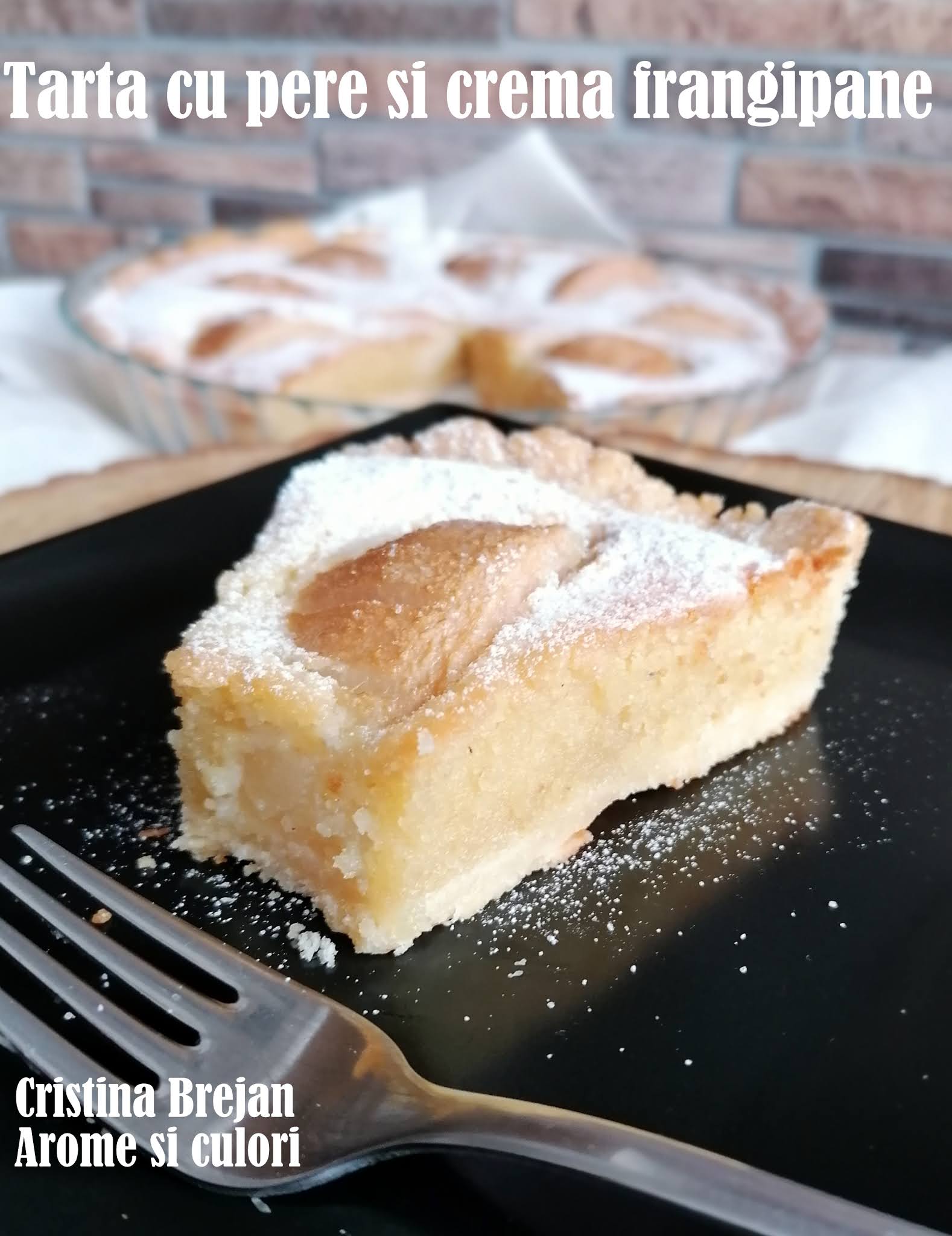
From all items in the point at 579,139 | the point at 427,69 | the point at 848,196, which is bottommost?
the point at 848,196

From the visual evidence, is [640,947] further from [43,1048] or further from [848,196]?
[848,196]

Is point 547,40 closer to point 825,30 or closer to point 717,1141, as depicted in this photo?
point 825,30

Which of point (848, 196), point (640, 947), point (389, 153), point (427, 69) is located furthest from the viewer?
point (389, 153)

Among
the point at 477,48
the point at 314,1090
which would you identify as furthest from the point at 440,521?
the point at 477,48

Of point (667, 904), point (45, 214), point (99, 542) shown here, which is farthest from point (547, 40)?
point (667, 904)

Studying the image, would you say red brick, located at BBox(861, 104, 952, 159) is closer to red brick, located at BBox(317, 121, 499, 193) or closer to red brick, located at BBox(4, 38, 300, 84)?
red brick, located at BBox(317, 121, 499, 193)

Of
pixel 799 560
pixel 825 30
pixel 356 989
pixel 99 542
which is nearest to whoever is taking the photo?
pixel 356 989

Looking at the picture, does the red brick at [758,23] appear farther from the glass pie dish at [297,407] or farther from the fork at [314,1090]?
the fork at [314,1090]
